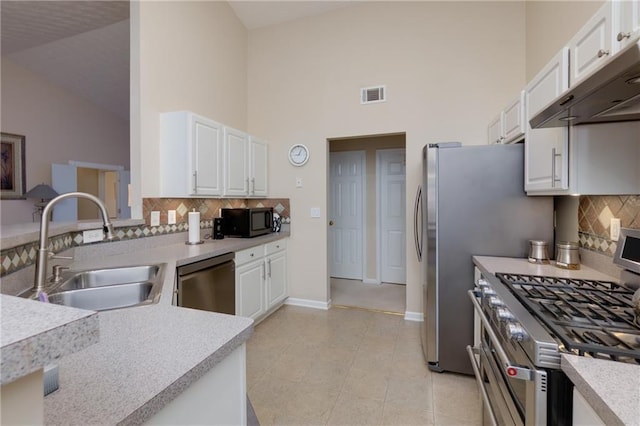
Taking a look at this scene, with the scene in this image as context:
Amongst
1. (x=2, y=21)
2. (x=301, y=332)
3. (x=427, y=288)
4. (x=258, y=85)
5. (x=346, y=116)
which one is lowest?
(x=301, y=332)

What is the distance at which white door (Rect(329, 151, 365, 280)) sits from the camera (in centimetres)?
484

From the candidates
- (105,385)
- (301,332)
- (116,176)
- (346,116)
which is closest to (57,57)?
(116,176)

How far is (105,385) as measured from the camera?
2.19 feet

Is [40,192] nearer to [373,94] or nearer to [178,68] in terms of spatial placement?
[178,68]

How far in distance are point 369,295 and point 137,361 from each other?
143 inches

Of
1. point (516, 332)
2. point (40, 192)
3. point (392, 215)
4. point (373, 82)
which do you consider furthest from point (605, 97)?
point (40, 192)

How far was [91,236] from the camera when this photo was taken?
6.84 ft

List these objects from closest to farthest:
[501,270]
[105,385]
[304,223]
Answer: [105,385] → [501,270] → [304,223]

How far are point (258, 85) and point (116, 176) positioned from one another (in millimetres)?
3512

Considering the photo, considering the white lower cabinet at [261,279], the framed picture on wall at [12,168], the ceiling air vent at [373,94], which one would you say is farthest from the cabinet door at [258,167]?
the framed picture on wall at [12,168]

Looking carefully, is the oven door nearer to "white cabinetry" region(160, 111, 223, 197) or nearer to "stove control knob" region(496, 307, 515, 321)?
"stove control knob" region(496, 307, 515, 321)

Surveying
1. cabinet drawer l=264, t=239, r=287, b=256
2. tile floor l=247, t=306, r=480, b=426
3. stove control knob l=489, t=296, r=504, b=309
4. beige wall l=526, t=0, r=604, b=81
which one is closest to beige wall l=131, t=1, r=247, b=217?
cabinet drawer l=264, t=239, r=287, b=256

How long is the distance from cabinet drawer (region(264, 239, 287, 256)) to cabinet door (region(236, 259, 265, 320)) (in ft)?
0.51

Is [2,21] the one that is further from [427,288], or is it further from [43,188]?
[427,288]
